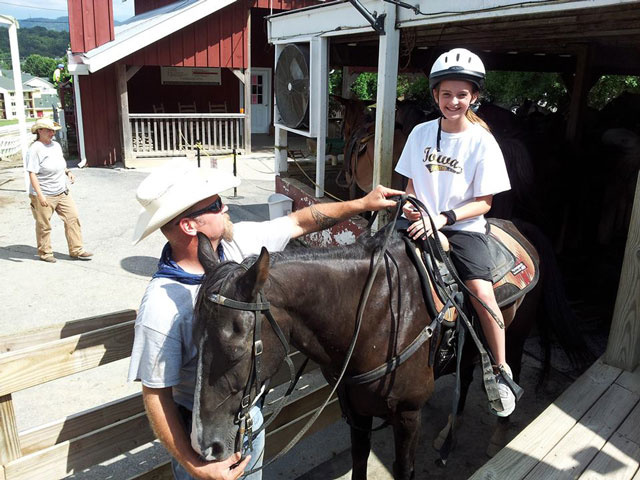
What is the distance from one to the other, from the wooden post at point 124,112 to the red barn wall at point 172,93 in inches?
118

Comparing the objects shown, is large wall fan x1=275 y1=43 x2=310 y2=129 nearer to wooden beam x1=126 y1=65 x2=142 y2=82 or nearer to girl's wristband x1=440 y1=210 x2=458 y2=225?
girl's wristband x1=440 y1=210 x2=458 y2=225

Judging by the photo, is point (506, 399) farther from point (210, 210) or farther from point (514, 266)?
point (210, 210)

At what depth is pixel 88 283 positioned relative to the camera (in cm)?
625

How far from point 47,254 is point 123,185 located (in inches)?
200

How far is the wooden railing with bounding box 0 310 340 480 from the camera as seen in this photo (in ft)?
6.88

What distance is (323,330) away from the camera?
6.63 ft

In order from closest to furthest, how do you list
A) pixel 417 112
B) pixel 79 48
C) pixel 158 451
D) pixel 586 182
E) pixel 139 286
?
1. pixel 158 451
2. pixel 139 286
3. pixel 586 182
4. pixel 417 112
5. pixel 79 48

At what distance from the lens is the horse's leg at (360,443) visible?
2.66 m

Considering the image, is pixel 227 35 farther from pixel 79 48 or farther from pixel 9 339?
pixel 9 339

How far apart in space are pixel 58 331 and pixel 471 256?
6.87ft

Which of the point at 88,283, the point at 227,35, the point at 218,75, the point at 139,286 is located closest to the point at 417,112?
the point at 139,286

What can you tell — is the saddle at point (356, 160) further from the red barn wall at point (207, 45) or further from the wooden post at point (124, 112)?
the red barn wall at point (207, 45)

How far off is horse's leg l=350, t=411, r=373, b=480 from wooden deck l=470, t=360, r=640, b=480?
611 mm

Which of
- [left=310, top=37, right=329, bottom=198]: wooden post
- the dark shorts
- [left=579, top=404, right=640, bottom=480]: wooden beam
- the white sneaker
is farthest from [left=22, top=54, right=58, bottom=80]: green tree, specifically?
[left=579, top=404, right=640, bottom=480]: wooden beam
